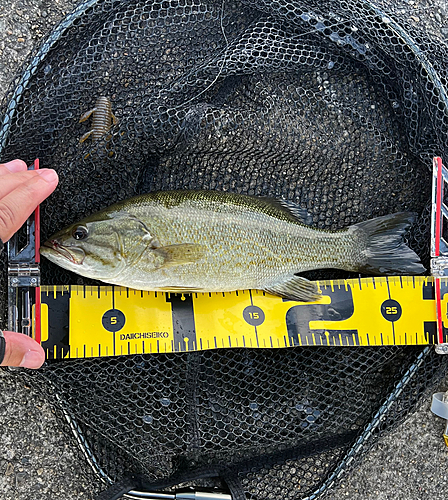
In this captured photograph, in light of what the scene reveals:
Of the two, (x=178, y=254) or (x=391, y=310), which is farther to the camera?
(x=391, y=310)

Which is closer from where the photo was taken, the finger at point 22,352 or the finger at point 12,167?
the finger at point 22,352

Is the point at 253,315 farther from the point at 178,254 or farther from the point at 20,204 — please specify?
the point at 20,204

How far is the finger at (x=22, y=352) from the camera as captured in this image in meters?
2.30

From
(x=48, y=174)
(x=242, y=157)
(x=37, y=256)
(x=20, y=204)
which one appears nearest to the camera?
(x=20, y=204)

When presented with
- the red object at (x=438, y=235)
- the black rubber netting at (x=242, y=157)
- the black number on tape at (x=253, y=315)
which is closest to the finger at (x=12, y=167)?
the black rubber netting at (x=242, y=157)

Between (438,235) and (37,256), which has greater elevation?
(438,235)

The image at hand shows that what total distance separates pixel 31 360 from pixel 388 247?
6.78ft

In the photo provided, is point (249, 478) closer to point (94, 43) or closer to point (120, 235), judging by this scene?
point (120, 235)

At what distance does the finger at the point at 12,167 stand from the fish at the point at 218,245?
0.42 m

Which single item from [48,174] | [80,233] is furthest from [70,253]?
[48,174]

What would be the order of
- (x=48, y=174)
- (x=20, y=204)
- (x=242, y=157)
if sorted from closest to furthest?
(x=20, y=204), (x=48, y=174), (x=242, y=157)

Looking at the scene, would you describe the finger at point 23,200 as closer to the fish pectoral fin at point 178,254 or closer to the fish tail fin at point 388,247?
the fish pectoral fin at point 178,254

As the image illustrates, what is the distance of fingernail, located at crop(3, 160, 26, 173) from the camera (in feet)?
8.05

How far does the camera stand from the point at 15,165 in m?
2.47
